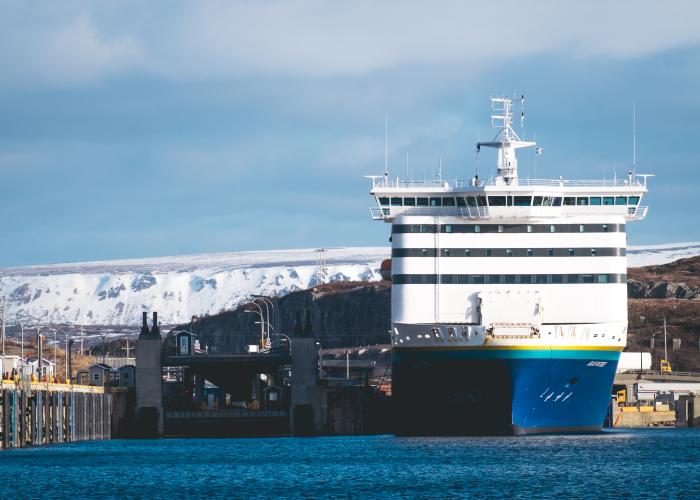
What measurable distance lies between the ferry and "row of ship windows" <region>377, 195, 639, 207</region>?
1.9 inches

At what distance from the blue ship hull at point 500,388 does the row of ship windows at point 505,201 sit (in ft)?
24.4

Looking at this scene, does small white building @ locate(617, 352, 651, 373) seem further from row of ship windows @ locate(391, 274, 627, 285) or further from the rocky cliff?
the rocky cliff

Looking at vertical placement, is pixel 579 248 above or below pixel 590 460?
above

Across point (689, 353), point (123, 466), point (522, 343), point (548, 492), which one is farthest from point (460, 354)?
point (689, 353)

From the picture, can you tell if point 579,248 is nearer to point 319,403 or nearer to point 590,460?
point 590,460

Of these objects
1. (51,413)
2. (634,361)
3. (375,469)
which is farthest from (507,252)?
(634,361)

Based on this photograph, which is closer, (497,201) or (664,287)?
(497,201)

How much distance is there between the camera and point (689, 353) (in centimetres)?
16212

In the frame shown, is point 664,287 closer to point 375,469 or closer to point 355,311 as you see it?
point 355,311

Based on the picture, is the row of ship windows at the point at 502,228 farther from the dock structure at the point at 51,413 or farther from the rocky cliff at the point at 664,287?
the rocky cliff at the point at 664,287

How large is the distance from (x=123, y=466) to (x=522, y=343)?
62.3 ft

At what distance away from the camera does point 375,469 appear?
68.8 m

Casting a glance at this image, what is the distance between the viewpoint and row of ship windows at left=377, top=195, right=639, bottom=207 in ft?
275

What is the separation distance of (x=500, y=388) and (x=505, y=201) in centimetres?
946
